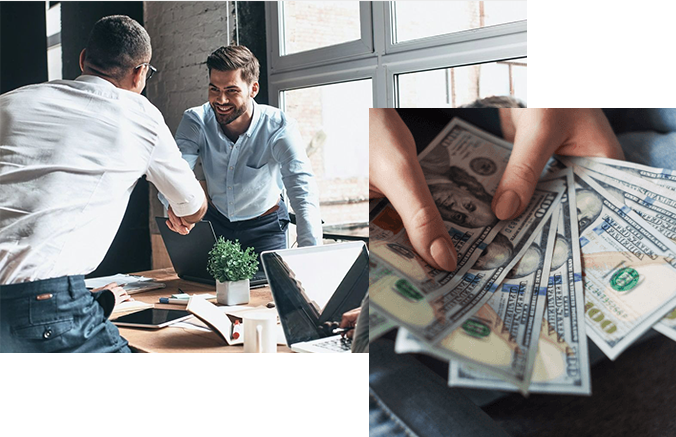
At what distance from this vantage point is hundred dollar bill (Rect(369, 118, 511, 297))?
942 millimetres

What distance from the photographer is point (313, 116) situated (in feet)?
13.6

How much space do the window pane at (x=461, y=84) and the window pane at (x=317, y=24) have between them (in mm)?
527

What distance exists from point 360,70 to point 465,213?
2.84m

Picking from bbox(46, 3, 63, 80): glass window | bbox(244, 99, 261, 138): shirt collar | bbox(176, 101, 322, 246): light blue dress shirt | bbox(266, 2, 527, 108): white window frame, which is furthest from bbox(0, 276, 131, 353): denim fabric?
bbox(46, 3, 63, 80): glass window

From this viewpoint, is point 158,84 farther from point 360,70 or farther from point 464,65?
point 464,65

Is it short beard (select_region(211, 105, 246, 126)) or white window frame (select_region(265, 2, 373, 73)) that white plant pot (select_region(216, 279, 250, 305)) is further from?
white window frame (select_region(265, 2, 373, 73))

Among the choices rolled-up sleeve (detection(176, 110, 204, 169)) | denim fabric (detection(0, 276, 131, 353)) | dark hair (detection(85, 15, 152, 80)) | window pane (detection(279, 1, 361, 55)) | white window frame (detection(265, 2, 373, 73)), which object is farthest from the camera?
window pane (detection(279, 1, 361, 55))

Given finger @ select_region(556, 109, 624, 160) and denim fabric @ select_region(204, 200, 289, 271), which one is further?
denim fabric @ select_region(204, 200, 289, 271)

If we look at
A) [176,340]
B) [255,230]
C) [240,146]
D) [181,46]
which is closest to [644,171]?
[176,340]

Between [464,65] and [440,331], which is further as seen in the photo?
[464,65]

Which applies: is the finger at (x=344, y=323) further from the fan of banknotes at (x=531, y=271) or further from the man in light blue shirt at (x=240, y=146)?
the man in light blue shirt at (x=240, y=146)

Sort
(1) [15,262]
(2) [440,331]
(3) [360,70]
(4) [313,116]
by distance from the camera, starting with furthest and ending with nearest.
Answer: (4) [313,116], (3) [360,70], (1) [15,262], (2) [440,331]

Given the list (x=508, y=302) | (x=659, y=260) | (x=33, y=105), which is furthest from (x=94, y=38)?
(x=659, y=260)

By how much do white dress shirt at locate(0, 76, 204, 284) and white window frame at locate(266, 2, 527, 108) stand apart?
1.91 meters
